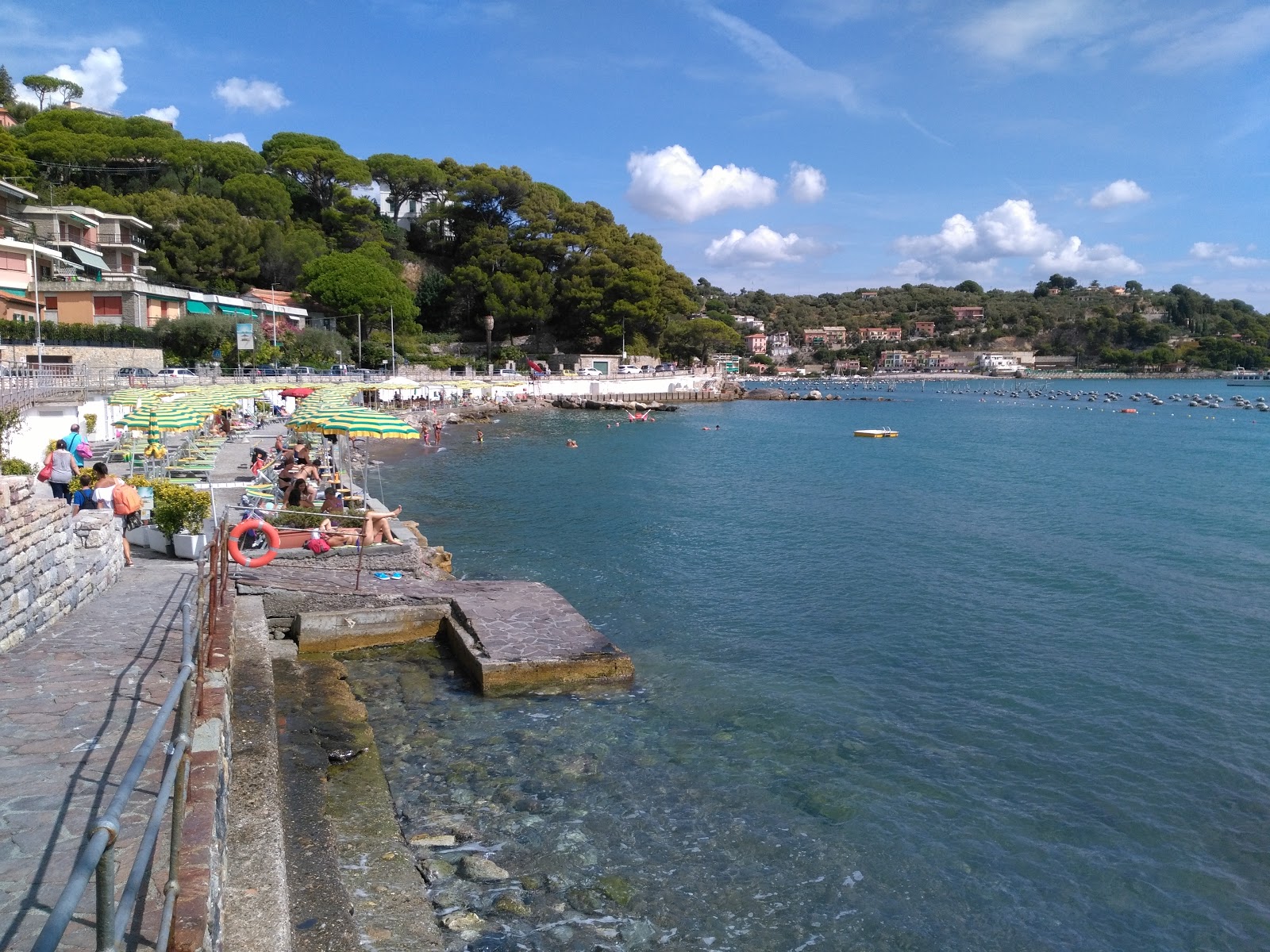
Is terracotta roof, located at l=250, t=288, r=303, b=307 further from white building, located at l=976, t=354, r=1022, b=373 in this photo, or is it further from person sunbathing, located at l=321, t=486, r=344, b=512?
white building, located at l=976, t=354, r=1022, b=373

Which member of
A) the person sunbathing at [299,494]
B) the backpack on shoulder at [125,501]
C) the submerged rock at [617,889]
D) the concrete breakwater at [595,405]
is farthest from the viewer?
the concrete breakwater at [595,405]

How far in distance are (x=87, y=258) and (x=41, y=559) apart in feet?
184

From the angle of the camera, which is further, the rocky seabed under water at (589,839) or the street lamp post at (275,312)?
the street lamp post at (275,312)

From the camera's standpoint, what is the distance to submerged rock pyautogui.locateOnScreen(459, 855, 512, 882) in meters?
6.57

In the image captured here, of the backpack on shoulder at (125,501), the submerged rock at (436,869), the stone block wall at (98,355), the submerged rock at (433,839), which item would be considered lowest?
the submerged rock at (436,869)

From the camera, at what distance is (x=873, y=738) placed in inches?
382

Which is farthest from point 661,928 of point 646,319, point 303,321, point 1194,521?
point 646,319

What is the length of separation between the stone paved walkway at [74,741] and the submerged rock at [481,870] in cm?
236

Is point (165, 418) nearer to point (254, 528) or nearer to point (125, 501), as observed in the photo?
point (125, 501)

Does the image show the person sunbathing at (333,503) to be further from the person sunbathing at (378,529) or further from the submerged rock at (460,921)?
the submerged rock at (460,921)

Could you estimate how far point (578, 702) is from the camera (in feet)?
32.4

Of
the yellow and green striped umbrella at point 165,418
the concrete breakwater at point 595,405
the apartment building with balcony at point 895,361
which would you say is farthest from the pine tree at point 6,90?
the apartment building with balcony at point 895,361

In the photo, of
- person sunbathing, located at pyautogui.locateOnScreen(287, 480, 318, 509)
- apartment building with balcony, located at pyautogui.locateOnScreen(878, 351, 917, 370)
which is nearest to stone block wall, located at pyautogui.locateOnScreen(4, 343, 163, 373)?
person sunbathing, located at pyautogui.locateOnScreen(287, 480, 318, 509)

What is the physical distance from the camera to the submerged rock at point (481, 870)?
21.6 feet
